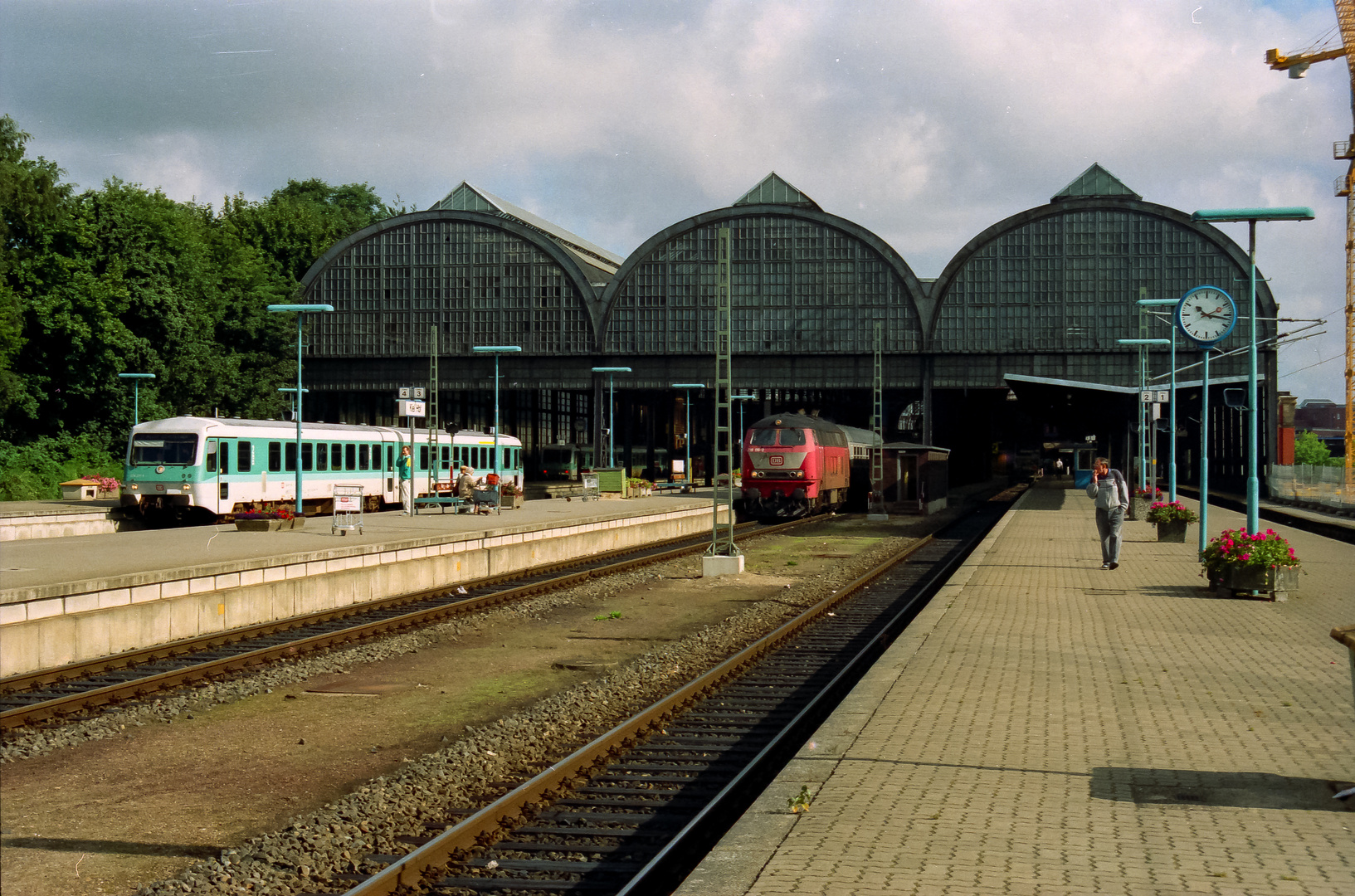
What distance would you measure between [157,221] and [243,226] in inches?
984

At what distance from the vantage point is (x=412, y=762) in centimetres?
823

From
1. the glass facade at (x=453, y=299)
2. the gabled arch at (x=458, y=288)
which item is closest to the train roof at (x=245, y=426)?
the glass facade at (x=453, y=299)

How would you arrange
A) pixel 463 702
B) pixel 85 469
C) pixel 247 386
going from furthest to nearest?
pixel 247 386, pixel 85 469, pixel 463 702

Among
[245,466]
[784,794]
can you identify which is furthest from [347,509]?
[784,794]

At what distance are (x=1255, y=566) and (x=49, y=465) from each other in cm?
4820

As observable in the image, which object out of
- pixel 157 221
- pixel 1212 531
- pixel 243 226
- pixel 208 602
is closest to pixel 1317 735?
pixel 208 602

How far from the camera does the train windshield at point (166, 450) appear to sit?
30.1 meters

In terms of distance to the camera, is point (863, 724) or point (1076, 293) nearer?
point (863, 724)

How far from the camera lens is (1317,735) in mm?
7738

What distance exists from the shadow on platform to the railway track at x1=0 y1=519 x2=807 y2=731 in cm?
816

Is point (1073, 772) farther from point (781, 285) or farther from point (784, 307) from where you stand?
point (781, 285)

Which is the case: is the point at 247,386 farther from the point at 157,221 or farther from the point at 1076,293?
the point at 1076,293

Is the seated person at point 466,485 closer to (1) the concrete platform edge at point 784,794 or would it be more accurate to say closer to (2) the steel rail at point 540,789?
(2) the steel rail at point 540,789

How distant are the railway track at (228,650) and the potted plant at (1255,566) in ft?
33.7
